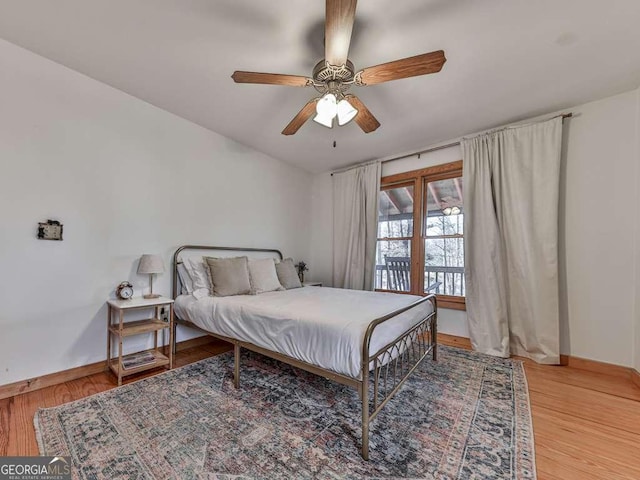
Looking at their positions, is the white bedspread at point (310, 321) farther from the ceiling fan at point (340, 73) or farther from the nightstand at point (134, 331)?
the ceiling fan at point (340, 73)

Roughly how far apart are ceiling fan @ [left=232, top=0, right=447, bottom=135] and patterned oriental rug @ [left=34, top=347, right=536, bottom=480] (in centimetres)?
219

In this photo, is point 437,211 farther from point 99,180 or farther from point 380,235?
point 99,180

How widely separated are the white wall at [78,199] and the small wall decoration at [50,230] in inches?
1.8

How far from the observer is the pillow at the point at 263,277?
310 centimetres

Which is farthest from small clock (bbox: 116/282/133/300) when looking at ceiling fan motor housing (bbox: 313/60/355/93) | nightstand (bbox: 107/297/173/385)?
ceiling fan motor housing (bbox: 313/60/355/93)

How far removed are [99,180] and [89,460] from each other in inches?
86.3

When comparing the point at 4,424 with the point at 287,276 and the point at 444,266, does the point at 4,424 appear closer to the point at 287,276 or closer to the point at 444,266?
the point at 287,276

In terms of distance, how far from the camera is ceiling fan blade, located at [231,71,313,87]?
1.78 meters

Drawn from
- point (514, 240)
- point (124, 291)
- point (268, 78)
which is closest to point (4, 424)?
point (124, 291)

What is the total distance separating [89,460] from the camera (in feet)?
4.57

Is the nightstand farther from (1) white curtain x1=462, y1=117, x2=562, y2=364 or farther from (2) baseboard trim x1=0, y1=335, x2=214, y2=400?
(1) white curtain x1=462, y1=117, x2=562, y2=364

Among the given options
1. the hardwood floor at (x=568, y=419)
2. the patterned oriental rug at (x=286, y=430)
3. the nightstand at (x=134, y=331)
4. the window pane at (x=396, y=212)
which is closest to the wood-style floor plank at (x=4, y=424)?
the hardwood floor at (x=568, y=419)

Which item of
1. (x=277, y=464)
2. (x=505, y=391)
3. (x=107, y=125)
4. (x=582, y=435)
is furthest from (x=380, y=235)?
(x=107, y=125)

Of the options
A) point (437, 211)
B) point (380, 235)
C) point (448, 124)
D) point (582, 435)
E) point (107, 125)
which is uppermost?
point (448, 124)
